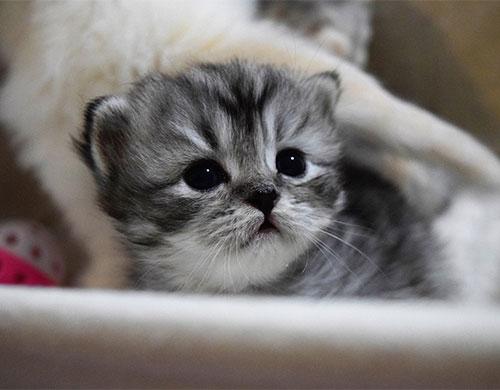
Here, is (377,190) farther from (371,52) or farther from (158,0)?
(158,0)

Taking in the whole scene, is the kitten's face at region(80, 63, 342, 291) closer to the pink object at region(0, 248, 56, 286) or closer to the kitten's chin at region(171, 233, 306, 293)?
the kitten's chin at region(171, 233, 306, 293)

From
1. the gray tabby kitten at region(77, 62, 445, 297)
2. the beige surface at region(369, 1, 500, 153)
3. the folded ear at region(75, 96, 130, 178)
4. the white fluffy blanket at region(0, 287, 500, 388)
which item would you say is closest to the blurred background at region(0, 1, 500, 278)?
the beige surface at region(369, 1, 500, 153)

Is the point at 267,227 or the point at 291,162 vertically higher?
the point at 291,162

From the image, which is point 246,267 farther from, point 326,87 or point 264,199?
point 326,87

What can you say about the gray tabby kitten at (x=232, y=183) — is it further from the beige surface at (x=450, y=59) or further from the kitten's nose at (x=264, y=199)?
the beige surface at (x=450, y=59)

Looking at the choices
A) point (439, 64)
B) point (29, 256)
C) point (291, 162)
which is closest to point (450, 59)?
point (439, 64)

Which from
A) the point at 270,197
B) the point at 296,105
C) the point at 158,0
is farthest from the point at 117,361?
the point at 158,0
